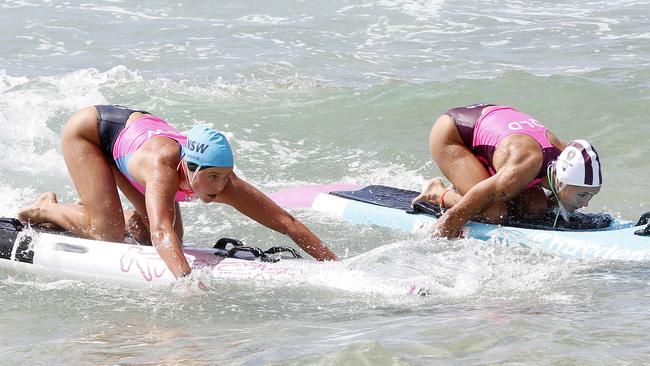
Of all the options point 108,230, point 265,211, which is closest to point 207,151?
point 265,211

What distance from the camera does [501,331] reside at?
492cm

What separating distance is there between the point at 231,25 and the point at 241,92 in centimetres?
456

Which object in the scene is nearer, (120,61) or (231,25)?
(120,61)

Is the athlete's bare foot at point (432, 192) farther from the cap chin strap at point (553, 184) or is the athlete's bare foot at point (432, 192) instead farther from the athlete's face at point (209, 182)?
the athlete's face at point (209, 182)

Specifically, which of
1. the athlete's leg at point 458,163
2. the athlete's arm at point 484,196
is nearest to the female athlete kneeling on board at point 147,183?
the athlete's arm at point 484,196

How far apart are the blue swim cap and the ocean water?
2.50 ft

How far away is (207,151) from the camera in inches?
225

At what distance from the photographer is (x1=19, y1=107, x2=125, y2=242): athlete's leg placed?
21.1 feet

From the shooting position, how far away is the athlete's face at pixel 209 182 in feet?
18.9

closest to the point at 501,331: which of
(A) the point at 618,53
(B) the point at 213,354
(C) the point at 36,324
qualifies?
(B) the point at 213,354

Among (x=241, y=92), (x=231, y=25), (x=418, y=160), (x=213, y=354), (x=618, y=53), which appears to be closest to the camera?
(x=213, y=354)

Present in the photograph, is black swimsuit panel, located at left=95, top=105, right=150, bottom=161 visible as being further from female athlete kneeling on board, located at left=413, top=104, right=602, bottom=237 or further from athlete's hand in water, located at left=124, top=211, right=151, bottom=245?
female athlete kneeling on board, located at left=413, top=104, right=602, bottom=237

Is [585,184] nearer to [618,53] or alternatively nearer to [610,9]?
[618,53]

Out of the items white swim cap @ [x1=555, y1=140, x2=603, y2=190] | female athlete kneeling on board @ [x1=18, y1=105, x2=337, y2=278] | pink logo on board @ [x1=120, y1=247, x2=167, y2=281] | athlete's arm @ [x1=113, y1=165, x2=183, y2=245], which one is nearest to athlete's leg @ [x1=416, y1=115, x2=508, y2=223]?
white swim cap @ [x1=555, y1=140, x2=603, y2=190]
